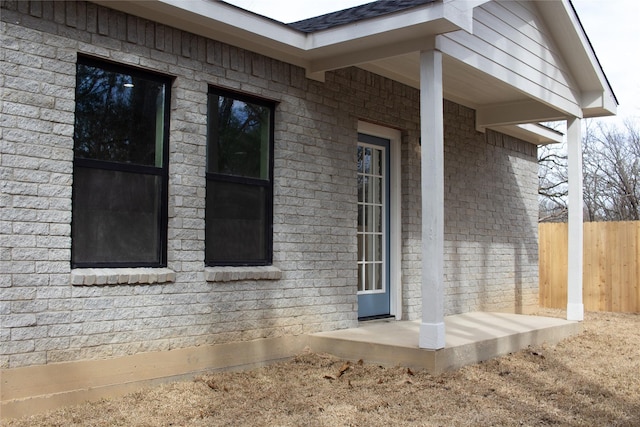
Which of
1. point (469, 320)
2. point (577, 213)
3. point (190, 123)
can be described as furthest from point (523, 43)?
point (190, 123)

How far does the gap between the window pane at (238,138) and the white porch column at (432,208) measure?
1.61 metres

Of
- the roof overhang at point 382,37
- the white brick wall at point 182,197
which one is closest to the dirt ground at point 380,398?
the white brick wall at point 182,197

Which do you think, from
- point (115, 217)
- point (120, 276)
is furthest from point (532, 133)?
point (120, 276)

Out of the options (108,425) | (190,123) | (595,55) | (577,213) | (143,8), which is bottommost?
(108,425)

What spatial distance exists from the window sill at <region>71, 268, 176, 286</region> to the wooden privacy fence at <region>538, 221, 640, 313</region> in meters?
9.84

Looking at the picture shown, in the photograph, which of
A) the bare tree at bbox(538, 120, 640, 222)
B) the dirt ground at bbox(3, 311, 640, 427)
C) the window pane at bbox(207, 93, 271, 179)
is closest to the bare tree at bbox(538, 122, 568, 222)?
the bare tree at bbox(538, 120, 640, 222)

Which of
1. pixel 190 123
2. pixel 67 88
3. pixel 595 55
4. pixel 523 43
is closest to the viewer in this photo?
pixel 67 88

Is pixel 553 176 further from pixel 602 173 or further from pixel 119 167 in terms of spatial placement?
pixel 119 167

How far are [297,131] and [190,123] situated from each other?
1.34 meters

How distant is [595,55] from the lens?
8578 mm

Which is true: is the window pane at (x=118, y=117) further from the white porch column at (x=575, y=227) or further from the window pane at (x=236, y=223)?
the white porch column at (x=575, y=227)

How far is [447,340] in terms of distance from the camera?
6.35 meters

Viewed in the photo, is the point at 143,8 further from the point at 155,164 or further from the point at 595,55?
the point at 595,55

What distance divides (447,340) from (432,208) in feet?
4.80
